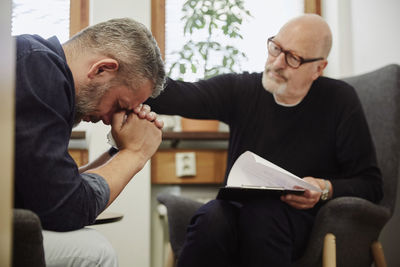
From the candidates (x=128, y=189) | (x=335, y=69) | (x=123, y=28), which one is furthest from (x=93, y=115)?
(x=335, y=69)

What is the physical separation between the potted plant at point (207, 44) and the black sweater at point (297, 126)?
648 mm

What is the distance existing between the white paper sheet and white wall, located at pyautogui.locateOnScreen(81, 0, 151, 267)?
0.94 metres

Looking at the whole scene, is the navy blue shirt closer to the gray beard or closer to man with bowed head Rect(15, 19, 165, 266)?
man with bowed head Rect(15, 19, 165, 266)

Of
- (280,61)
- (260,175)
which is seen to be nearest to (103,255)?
(260,175)

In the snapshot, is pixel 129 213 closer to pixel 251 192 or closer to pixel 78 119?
pixel 251 192

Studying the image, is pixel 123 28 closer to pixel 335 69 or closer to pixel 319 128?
pixel 319 128

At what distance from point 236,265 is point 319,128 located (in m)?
0.62

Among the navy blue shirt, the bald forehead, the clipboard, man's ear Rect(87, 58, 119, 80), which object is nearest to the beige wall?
the navy blue shirt

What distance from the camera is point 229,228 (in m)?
1.55

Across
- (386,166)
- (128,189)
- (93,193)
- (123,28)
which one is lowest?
(128,189)

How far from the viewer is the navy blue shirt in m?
0.84

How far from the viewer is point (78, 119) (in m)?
1.24

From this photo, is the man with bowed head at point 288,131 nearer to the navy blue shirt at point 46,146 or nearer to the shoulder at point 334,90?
the shoulder at point 334,90

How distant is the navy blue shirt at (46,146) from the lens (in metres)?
0.84
